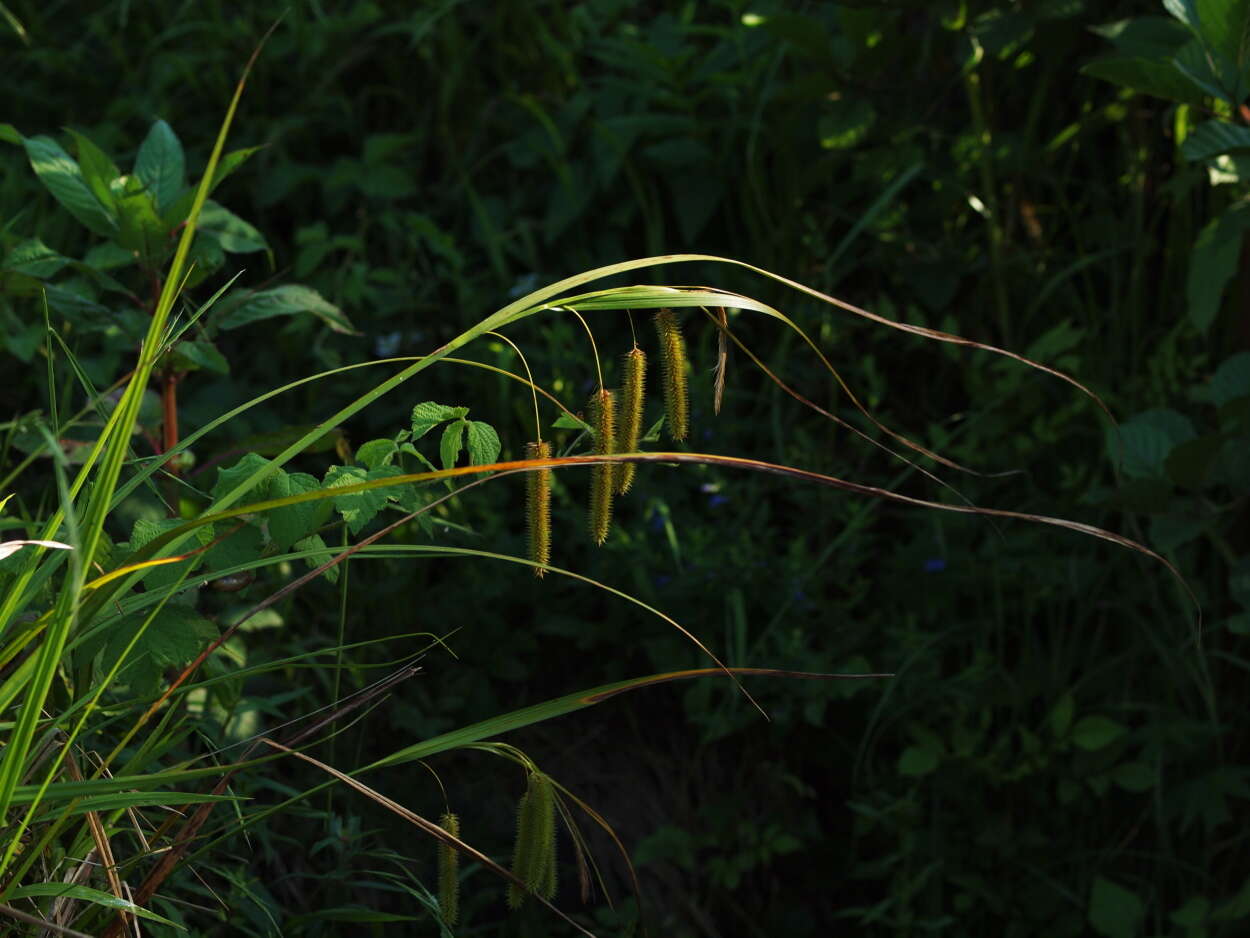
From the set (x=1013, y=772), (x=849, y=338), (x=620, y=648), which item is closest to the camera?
(x=1013, y=772)

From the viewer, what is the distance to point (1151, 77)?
173cm

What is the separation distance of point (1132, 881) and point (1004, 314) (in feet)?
3.20

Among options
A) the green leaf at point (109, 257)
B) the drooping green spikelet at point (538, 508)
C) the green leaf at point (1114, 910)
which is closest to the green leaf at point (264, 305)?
the green leaf at point (109, 257)

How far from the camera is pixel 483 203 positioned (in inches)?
113

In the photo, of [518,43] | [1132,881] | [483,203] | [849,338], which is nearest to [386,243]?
[483,203]

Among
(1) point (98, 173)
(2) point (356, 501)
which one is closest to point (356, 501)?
(2) point (356, 501)

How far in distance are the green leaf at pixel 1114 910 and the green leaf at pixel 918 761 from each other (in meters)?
0.28

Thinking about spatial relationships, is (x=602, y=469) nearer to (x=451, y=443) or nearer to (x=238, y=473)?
(x=451, y=443)

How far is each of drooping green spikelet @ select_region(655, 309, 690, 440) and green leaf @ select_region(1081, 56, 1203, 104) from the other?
35.6 inches

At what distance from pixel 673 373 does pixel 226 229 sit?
80cm

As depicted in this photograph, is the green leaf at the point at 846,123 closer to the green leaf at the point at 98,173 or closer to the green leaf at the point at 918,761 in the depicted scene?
the green leaf at the point at 918,761

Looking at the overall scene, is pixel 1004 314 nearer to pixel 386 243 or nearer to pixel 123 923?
pixel 386 243

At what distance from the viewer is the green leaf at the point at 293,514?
1175 millimetres

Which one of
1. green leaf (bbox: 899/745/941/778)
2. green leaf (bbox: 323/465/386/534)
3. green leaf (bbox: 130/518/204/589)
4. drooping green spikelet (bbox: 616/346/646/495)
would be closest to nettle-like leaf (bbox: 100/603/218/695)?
green leaf (bbox: 130/518/204/589)
